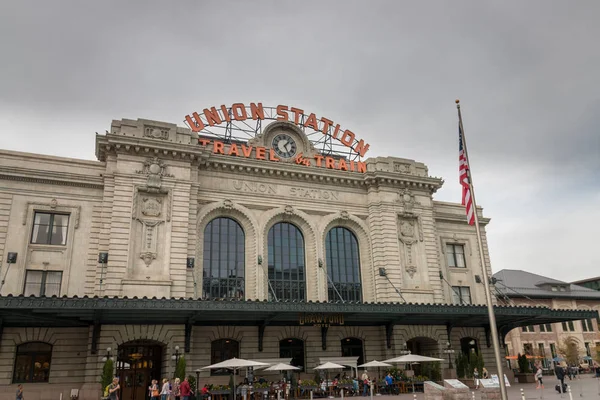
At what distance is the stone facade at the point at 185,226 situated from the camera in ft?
101

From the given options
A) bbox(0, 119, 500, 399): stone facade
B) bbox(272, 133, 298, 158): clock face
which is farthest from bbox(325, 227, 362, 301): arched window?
bbox(272, 133, 298, 158): clock face

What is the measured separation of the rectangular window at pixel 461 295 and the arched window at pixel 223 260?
65.4 ft

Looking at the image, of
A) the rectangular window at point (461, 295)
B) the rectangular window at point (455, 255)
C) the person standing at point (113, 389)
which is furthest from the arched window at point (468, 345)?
the person standing at point (113, 389)

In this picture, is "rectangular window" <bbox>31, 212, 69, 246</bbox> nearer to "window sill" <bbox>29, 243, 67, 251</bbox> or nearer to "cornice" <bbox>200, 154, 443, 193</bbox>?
"window sill" <bbox>29, 243, 67, 251</bbox>

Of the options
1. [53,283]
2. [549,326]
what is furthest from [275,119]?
[549,326]

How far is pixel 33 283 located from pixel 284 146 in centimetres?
2161

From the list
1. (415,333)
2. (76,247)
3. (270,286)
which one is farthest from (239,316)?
(415,333)

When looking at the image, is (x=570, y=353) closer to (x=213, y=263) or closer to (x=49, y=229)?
(x=213, y=263)

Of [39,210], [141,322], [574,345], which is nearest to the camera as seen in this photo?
[141,322]

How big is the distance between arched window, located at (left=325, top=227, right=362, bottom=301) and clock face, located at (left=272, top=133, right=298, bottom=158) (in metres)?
7.62

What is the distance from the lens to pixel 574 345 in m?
63.7

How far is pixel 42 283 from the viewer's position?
31.5 meters

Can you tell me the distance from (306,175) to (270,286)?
31.4 feet

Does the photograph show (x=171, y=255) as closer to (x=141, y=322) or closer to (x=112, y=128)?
(x=141, y=322)
